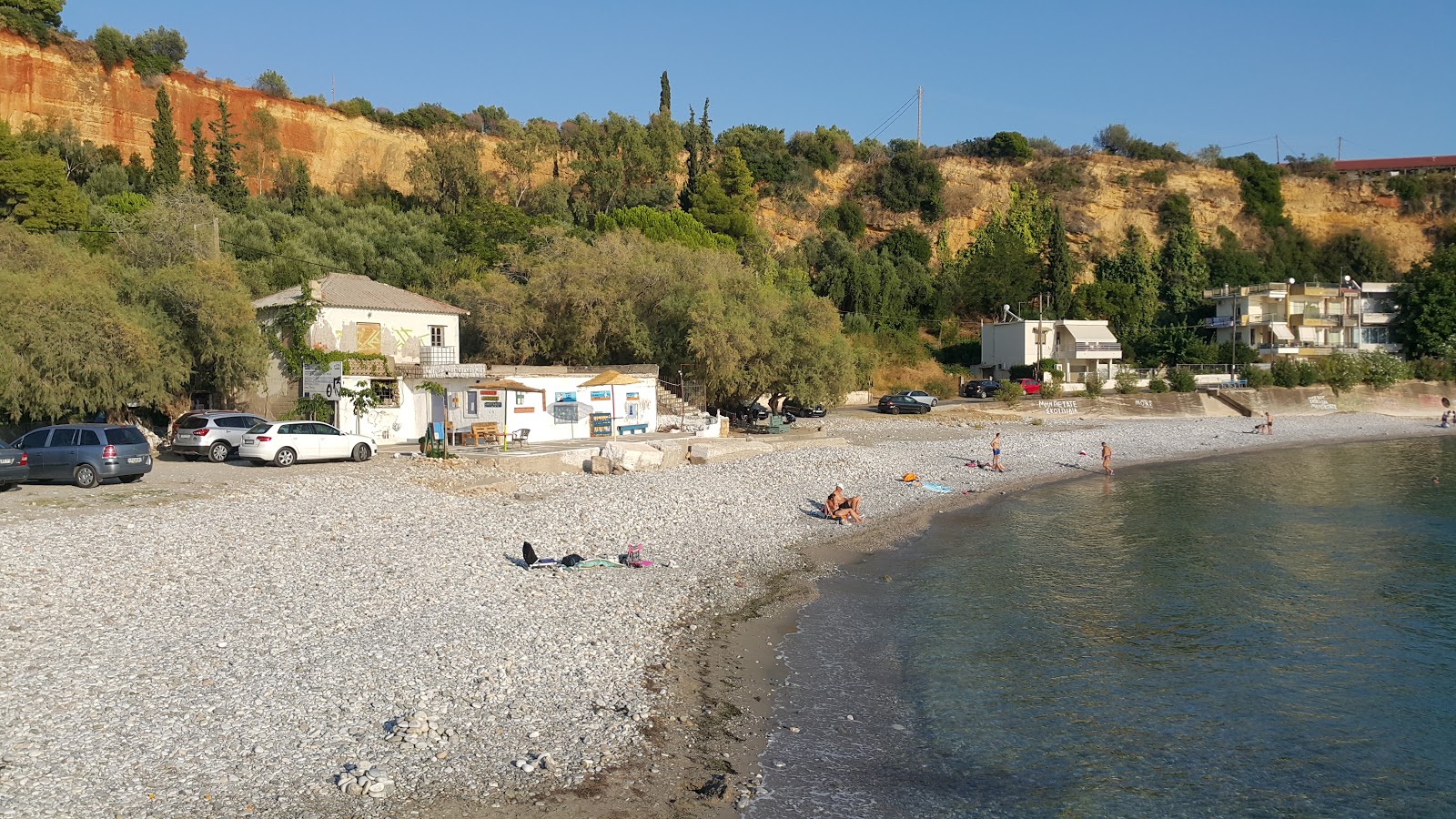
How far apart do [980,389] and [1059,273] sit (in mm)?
24791

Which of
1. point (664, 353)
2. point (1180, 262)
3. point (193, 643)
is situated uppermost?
point (1180, 262)

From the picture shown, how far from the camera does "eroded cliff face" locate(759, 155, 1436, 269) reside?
9006cm

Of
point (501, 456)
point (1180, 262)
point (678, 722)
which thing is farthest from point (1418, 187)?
point (678, 722)

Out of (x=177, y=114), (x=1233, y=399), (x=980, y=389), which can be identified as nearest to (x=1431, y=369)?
(x=1233, y=399)

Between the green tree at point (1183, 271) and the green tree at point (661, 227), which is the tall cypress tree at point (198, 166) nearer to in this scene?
the green tree at point (661, 227)

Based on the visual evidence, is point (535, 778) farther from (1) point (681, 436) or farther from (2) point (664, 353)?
(2) point (664, 353)

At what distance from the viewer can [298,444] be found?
26.2 meters

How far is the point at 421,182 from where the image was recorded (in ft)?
234

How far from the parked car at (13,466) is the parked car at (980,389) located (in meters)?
49.7

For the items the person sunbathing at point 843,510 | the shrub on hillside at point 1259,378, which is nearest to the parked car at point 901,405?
the person sunbathing at point 843,510

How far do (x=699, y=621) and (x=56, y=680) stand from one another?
8.73 metres

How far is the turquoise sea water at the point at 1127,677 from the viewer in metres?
10.1

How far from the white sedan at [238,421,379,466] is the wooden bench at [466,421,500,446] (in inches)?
159

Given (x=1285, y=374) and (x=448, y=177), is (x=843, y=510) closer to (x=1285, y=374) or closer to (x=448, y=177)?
(x=1285, y=374)
